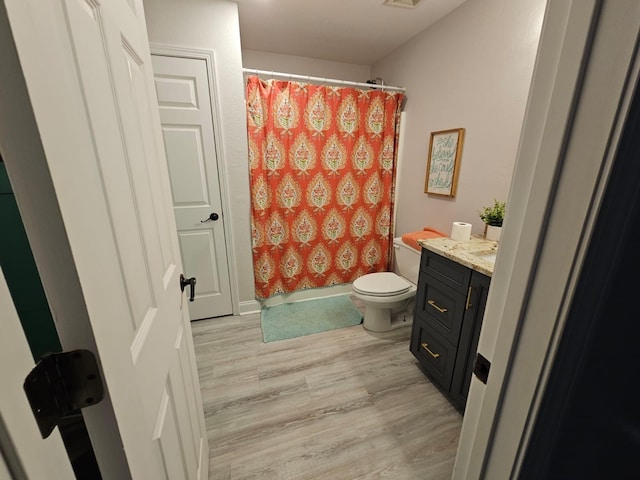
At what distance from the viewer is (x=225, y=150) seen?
2.10 meters

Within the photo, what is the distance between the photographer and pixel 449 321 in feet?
4.83

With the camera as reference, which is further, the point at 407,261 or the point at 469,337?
the point at 407,261

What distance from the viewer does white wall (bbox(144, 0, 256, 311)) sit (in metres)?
1.77

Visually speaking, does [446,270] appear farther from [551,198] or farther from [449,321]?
[551,198]

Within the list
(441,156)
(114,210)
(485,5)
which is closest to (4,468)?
(114,210)

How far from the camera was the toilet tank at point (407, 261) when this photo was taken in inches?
83.5

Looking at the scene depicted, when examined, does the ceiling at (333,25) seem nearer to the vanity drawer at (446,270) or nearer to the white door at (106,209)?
the white door at (106,209)

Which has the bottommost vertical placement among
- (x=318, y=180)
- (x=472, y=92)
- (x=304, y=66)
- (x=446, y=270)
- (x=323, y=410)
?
(x=323, y=410)

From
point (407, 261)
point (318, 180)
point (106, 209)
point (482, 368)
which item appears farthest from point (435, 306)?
point (106, 209)

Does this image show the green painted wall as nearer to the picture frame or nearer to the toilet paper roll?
the toilet paper roll

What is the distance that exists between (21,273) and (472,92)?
250cm

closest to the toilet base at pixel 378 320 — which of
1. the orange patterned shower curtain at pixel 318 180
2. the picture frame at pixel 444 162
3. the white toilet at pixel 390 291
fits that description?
the white toilet at pixel 390 291

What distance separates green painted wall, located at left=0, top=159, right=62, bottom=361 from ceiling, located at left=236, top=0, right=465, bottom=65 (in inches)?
75.4

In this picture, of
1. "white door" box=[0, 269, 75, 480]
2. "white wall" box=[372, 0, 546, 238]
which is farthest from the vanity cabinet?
"white door" box=[0, 269, 75, 480]
